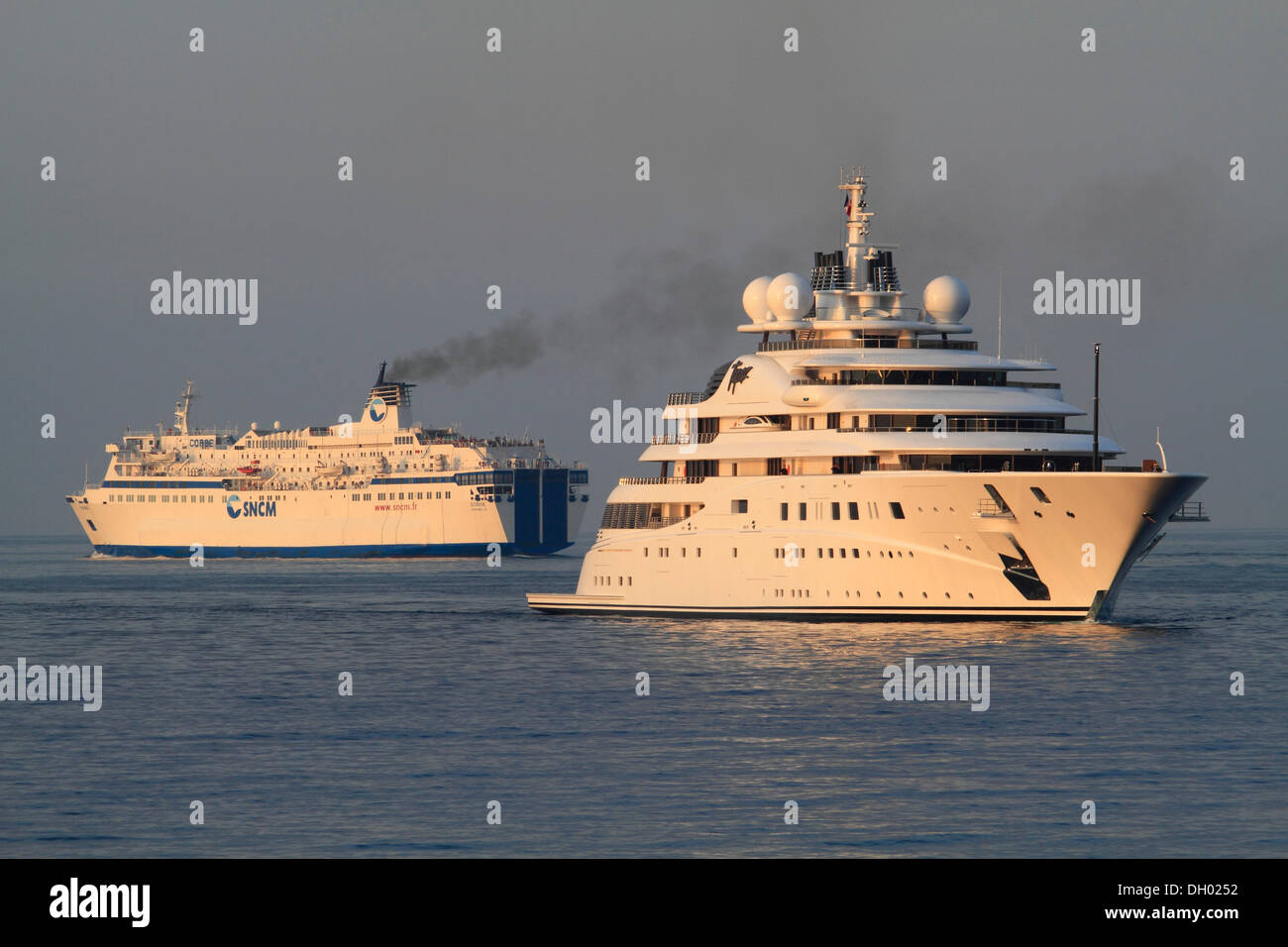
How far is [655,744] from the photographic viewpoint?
33.7 meters

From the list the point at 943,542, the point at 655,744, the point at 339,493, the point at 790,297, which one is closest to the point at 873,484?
the point at 943,542

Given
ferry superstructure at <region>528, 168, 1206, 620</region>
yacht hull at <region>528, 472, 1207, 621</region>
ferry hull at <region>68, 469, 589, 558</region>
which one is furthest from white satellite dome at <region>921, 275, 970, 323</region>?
ferry hull at <region>68, 469, 589, 558</region>

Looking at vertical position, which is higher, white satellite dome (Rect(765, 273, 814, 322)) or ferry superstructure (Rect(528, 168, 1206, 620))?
white satellite dome (Rect(765, 273, 814, 322))

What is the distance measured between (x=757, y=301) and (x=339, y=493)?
101m

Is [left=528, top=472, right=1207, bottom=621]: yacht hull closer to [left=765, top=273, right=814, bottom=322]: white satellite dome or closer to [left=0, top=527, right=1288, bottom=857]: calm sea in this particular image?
[left=0, top=527, right=1288, bottom=857]: calm sea

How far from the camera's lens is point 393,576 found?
11075cm

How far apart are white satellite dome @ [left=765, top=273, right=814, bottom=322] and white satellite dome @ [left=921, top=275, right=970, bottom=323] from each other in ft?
12.2

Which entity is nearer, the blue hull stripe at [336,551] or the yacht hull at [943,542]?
the yacht hull at [943,542]

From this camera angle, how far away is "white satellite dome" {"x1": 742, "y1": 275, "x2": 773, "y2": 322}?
2265 inches

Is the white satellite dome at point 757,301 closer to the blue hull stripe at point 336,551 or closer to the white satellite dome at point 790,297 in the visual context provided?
the white satellite dome at point 790,297

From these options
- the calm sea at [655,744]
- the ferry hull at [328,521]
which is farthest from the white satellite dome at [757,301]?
the ferry hull at [328,521]

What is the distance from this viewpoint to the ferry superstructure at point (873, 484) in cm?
4853

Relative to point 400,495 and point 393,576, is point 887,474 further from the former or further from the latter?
point 400,495

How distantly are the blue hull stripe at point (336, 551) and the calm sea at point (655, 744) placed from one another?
Result: 8654cm
